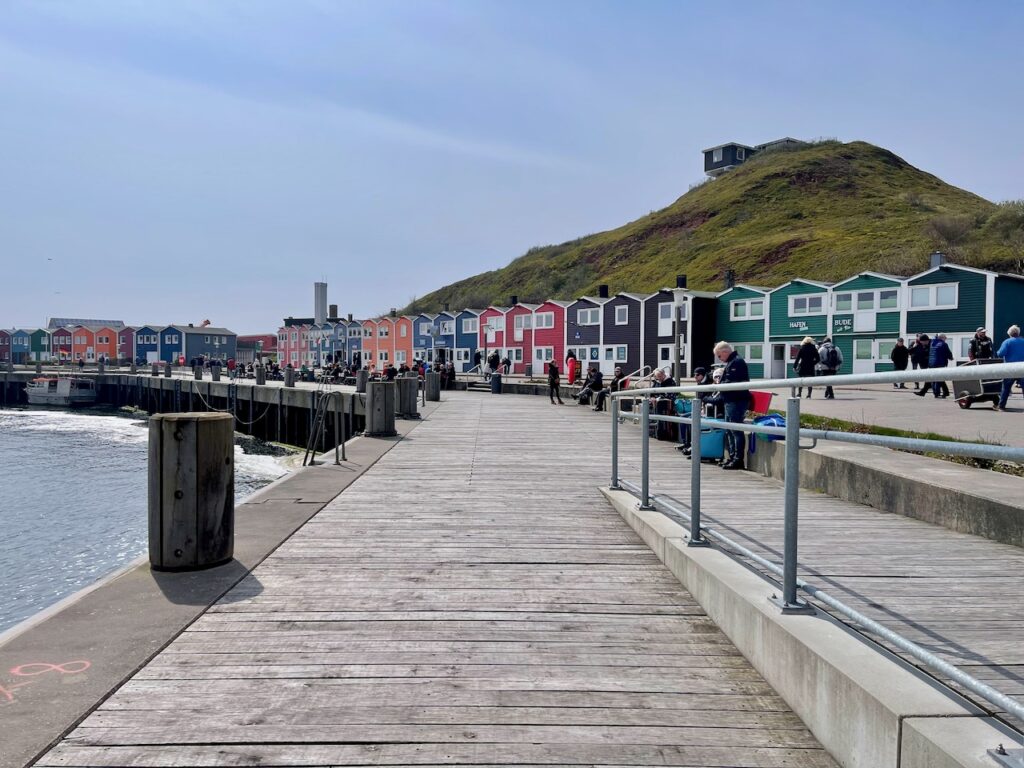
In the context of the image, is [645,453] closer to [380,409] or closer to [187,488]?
[187,488]

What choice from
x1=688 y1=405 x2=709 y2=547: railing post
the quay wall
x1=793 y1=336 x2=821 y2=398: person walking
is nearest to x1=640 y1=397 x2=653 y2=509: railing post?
x1=688 y1=405 x2=709 y2=547: railing post

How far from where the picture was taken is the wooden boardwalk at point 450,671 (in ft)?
9.20

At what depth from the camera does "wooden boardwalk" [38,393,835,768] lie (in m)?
2.80

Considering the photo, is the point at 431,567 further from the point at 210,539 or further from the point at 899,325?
the point at 899,325

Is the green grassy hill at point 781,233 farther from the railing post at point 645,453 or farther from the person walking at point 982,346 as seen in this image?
the railing post at point 645,453

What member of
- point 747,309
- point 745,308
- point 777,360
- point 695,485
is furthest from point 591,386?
point 745,308

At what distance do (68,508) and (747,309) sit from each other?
40.4 m

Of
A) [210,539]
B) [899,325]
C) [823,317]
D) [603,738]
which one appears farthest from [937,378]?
[823,317]

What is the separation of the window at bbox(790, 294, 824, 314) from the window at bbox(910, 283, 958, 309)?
5527 millimetres

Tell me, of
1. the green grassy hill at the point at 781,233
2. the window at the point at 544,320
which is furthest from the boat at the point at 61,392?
the green grassy hill at the point at 781,233

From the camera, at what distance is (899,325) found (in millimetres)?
38750

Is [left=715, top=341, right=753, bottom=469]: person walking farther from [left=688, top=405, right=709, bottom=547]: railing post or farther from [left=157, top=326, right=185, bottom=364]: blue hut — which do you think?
[left=157, top=326, right=185, bottom=364]: blue hut

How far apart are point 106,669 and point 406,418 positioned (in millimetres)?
15626

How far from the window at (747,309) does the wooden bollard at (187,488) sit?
149 ft
